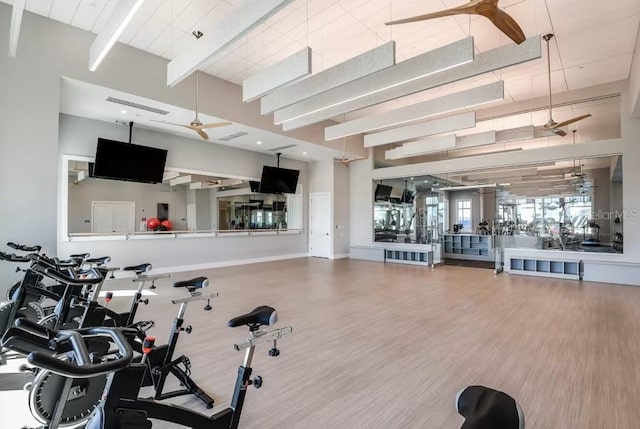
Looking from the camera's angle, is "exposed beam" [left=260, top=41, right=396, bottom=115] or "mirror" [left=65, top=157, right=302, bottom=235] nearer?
"exposed beam" [left=260, top=41, right=396, bottom=115]

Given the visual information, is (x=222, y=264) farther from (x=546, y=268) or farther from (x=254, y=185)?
(x=546, y=268)

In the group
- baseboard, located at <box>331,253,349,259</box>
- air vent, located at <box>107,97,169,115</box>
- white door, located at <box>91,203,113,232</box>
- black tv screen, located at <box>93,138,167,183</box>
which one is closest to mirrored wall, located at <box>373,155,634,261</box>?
baseboard, located at <box>331,253,349,259</box>

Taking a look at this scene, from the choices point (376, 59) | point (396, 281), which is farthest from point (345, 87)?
point (396, 281)

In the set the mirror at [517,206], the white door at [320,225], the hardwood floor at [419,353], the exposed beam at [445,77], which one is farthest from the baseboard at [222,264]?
the exposed beam at [445,77]

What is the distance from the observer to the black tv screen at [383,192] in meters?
11.7

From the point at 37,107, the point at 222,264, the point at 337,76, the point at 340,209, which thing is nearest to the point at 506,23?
the point at 337,76

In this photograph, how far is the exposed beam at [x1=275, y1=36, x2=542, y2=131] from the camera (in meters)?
4.49

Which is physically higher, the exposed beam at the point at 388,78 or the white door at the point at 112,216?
the exposed beam at the point at 388,78

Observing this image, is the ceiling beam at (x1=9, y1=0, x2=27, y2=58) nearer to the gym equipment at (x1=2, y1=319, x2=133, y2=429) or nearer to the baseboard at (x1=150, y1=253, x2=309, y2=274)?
the gym equipment at (x1=2, y1=319, x2=133, y2=429)

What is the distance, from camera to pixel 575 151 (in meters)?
7.88

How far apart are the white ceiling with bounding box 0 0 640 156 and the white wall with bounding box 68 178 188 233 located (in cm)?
306

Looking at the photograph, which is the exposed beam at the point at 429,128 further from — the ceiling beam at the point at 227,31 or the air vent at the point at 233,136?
the ceiling beam at the point at 227,31

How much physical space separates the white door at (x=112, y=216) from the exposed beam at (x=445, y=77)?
16.3 ft

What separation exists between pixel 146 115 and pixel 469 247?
446 inches
